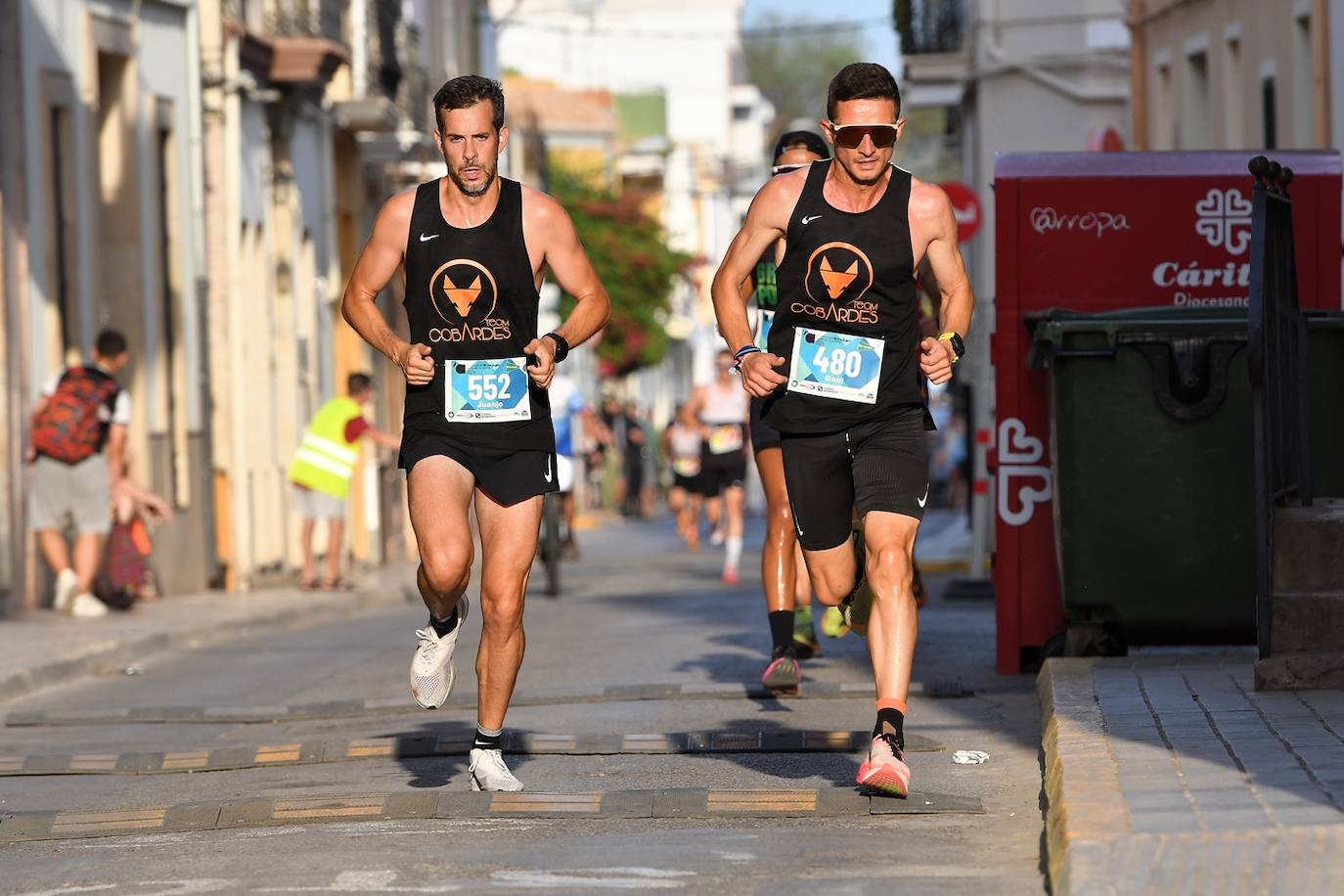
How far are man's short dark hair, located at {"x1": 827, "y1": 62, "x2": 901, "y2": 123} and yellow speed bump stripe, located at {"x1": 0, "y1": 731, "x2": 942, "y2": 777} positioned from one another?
213 cm

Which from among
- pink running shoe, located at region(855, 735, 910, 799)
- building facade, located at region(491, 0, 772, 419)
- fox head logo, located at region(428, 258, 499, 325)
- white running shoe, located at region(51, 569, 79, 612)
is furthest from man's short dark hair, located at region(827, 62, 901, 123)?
building facade, located at region(491, 0, 772, 419)

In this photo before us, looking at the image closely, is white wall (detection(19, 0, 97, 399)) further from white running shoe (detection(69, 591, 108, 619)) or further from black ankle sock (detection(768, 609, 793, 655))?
black ankle sock (detection(768, 609, 793, 655))

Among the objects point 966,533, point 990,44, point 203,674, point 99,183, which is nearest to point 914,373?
point 203,674

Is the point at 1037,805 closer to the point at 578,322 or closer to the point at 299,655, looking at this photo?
the point at 578,322

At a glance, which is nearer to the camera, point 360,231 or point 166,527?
point 166,527

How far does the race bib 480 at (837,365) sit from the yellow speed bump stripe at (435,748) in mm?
1365

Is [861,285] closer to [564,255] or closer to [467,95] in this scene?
[564,255]

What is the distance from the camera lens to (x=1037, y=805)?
296 inches

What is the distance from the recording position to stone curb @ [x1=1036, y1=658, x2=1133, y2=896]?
5.80m

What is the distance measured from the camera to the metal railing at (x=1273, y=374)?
336 inches

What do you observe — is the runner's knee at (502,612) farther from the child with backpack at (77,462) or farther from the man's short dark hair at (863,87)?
the child with backpack at (77,462)

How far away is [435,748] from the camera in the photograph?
29.8 ft

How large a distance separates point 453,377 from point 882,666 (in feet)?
4.94

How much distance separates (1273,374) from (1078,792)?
9.17 ft
